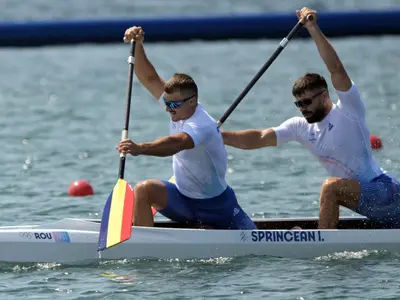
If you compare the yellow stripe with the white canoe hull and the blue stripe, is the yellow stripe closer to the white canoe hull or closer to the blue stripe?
the blue stripe

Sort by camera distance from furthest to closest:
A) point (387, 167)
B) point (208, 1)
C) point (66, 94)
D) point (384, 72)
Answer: point (208, 1), point (384, 72), point (66, 94), point (387, 167)

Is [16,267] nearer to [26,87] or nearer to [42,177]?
[42,177]

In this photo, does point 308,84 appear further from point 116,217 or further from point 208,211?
point 116,217

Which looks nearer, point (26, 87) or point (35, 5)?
point (26, 87)

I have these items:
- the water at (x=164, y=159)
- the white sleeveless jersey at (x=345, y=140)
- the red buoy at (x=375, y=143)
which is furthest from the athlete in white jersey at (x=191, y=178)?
the red buoy at (x=375, y=143)

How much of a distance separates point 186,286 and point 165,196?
811mm

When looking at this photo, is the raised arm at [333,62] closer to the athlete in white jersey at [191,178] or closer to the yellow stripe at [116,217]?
the athlete in white jersey at [191,178]

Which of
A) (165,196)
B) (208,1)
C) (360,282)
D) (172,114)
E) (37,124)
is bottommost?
(360,282)

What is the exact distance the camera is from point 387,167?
14.1 m

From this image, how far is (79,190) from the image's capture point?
1308 centimetres

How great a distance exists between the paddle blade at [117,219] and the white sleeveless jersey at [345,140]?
153 centimetres

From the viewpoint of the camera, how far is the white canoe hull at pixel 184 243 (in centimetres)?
920

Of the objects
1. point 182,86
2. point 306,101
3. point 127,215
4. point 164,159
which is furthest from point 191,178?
point 164,159

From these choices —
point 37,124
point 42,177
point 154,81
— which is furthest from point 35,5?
point 154,81
